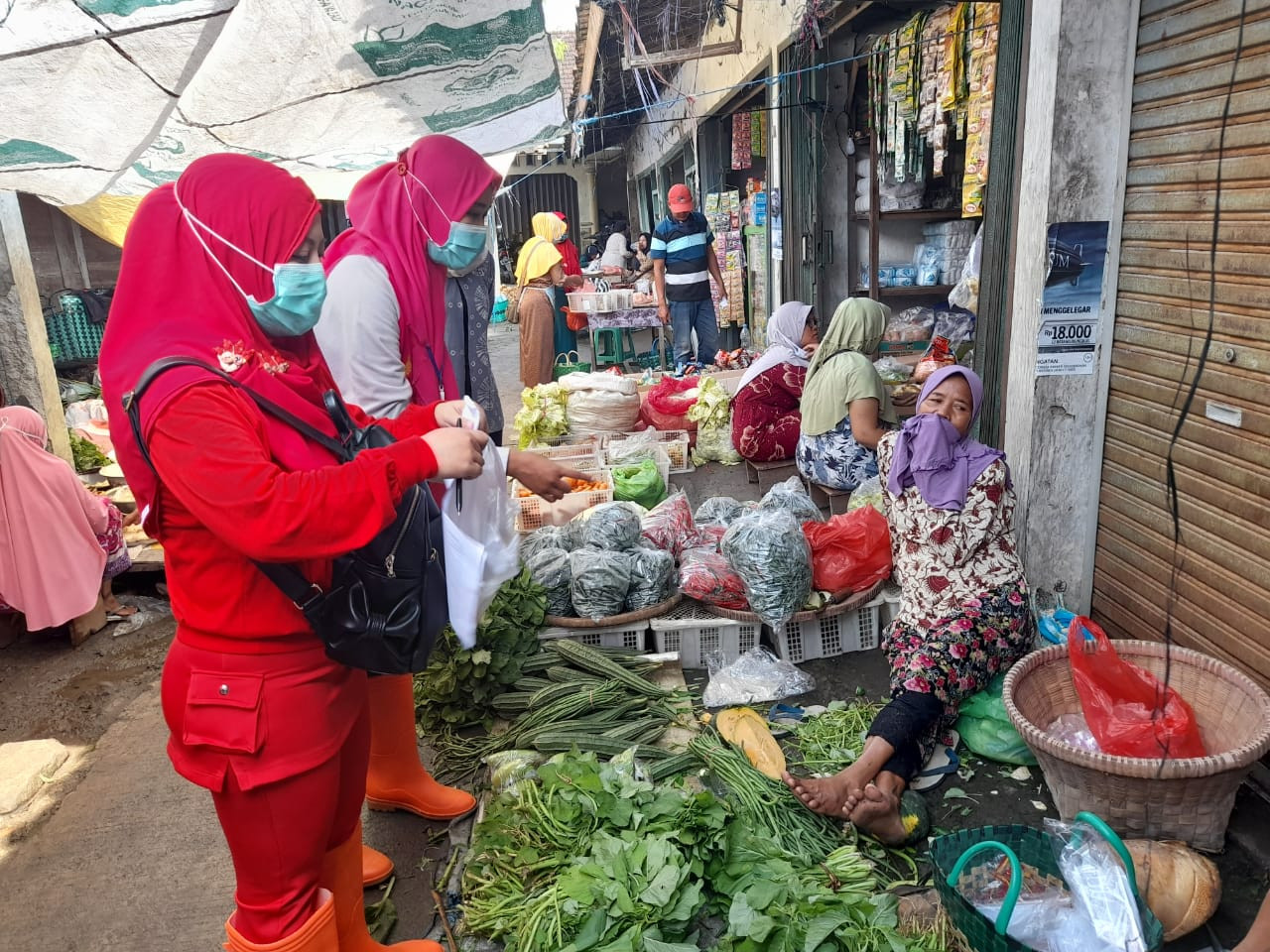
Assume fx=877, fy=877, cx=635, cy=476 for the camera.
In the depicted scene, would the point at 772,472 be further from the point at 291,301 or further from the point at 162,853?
the point at 291,301

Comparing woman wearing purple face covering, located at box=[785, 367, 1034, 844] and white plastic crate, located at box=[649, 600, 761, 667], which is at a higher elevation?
woman wearing purple face covering, located at box=[785, 367, 1034, 844]

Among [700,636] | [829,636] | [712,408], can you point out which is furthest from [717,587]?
[712,408]

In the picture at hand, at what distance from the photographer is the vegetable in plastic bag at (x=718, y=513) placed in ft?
14.8

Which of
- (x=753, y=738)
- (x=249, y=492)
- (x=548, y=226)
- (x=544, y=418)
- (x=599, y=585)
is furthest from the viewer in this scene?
(x=548, y=226)

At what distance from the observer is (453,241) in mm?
2900

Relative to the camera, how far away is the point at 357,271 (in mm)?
2662

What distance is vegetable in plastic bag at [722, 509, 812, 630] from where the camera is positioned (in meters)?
3.54

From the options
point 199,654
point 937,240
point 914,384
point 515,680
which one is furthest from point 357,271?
point 937,240

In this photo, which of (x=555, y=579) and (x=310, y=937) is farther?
(x=555, y=579)

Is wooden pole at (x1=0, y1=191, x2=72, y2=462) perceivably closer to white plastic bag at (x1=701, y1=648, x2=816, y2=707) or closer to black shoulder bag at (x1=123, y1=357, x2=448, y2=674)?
white plastic bag at (x1=701, y1=648, x2=816, y2=707)

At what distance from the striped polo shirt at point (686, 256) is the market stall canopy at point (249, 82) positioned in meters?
3.88

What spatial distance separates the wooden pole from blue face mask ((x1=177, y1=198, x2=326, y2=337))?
5.66 metres

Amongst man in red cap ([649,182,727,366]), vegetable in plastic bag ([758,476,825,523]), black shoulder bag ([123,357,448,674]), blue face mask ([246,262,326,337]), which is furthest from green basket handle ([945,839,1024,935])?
man in red cap ([649,182,727,366])

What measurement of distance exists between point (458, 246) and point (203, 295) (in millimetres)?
1332
